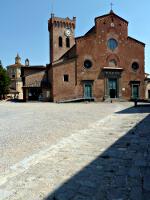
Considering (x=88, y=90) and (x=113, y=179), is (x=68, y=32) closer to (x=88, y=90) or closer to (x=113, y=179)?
(x=88, y=90)

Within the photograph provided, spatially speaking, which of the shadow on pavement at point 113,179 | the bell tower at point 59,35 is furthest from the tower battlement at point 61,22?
the shadow on pavement at point 113,179

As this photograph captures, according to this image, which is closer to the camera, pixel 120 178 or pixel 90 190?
pixel 90 190

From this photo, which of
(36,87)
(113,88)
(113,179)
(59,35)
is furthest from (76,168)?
(59,35)

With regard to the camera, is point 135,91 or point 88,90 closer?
point 88,90

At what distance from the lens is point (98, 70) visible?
3988 cm

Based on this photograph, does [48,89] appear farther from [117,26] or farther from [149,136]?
[149,136]

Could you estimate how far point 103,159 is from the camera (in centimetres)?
587

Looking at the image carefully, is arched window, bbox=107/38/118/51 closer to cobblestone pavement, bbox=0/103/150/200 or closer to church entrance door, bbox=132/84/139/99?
church entrance door, bbox=132/84/139/99

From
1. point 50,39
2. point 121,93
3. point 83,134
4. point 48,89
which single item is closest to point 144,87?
point 121,93

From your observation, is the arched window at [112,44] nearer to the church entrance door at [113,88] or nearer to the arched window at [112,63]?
the arched window at [112,63]

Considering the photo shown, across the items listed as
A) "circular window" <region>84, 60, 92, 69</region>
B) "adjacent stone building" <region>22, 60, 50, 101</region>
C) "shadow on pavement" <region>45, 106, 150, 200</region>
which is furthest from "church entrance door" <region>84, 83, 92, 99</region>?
"shadow on pavement" <region>45, 106, 150, 200</region>

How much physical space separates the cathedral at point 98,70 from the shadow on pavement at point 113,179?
106 ft

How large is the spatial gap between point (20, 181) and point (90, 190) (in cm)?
126

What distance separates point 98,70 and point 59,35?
649 inches
